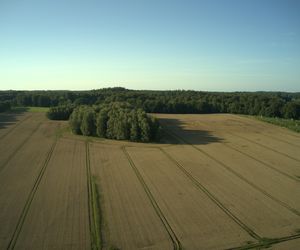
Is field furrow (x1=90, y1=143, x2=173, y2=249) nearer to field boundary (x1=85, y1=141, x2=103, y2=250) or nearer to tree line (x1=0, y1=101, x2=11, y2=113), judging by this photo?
field boundary (x1=85, y1=141, x2=103, y2=250)

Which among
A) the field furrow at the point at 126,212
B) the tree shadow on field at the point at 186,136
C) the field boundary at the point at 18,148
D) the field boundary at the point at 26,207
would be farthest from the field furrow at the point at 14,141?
the tree shadow on field at the point at 186,136

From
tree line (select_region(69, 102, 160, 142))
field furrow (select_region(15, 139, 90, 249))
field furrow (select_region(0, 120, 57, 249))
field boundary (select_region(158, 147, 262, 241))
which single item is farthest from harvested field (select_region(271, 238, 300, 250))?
tree line (select_region(69, 102, 160, 142))

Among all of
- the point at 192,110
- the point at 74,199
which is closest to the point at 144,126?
the point at 74,199

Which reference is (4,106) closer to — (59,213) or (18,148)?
(18,148)

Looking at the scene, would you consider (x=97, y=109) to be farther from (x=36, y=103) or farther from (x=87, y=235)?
(x=36, y=103)

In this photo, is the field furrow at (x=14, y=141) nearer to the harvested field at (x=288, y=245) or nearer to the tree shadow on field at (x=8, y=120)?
the tree shadow on field at (x=8, y=120)

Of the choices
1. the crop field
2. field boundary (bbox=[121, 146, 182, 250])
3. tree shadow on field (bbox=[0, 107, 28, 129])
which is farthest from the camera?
tree shadow on field (bbox=[0, 107, 28, 129])

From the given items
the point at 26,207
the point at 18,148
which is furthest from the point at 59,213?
the point at 18,148
